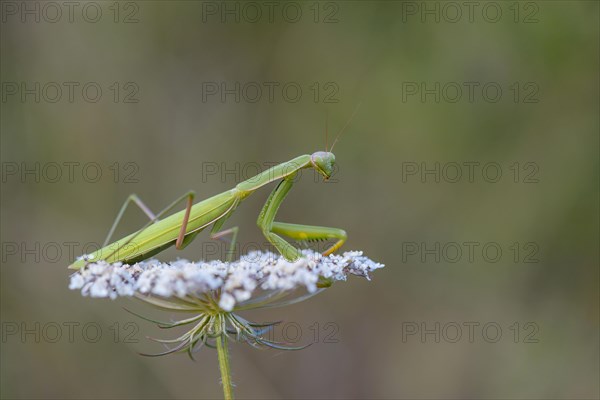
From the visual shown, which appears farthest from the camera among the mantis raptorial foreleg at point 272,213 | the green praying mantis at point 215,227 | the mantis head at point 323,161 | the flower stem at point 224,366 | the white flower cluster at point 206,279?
the mantis head at point 323,161

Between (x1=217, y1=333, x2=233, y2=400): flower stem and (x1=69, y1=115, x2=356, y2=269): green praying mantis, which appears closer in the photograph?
(x1=217, y1=333, x2=233, y2=400): flower stem

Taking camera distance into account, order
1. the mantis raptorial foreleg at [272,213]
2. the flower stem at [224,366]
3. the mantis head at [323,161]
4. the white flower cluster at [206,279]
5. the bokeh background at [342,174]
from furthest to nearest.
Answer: the bokeh background at [342,174] → the mantis head at [323,161] → the mantis raptorial foreleg at [272,213] → the flower stem at [224,366] → the white flower cluster at [206,279]

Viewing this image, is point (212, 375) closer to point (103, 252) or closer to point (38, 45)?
point (103, 252)

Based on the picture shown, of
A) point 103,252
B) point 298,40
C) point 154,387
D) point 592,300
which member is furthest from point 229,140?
point 592,300

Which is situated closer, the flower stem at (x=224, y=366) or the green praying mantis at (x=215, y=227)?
the flower stem at (x=224, y=366)

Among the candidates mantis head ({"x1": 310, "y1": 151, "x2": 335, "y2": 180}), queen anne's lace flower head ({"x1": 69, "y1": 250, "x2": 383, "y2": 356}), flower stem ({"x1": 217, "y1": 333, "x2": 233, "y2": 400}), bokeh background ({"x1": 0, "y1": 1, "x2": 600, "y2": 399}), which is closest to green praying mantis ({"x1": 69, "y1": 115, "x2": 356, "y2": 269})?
mantis head ({"x1": 310, "y1": 151, "x2": 335, "y2": 180})

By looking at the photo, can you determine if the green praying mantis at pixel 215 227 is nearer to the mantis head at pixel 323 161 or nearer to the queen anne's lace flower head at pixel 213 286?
the mantis head at pixel 323 161

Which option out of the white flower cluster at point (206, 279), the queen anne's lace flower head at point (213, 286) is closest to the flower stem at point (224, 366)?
the queen anne's lace flower head at point (213, 286)

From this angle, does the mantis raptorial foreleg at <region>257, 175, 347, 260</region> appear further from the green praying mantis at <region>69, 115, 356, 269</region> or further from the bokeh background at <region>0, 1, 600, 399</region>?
the bokeh background at <region>0, 1, 600, 399</region>

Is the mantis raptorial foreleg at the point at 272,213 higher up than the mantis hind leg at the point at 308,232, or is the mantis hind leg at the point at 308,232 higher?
the mantis raptorial foreleg at the point at 272,213
